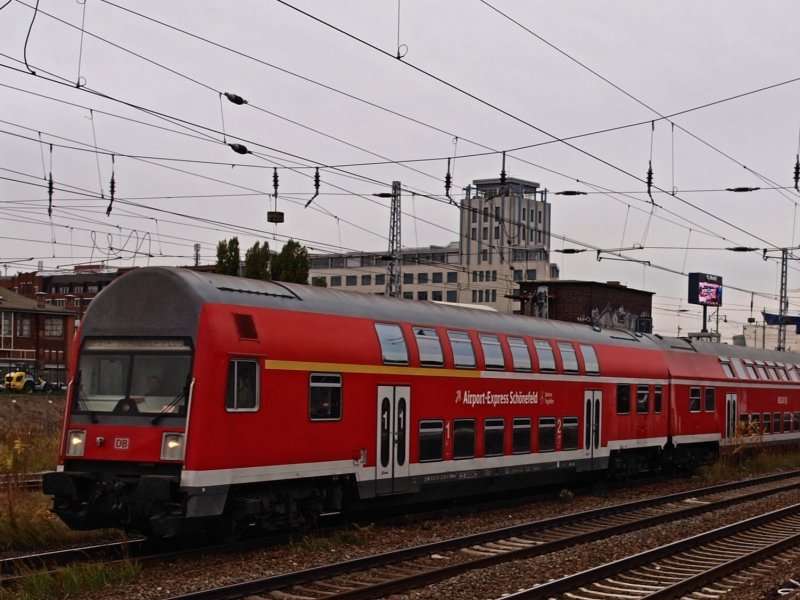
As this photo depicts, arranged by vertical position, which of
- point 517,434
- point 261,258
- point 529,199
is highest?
point 529,199

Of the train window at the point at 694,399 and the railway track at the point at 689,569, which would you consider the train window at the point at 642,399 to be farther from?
the railway track at the point at 689,569

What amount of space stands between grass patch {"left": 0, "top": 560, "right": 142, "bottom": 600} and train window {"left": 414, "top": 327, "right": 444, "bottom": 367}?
6.88 m

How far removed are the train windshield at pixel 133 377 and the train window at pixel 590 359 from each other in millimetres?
11644

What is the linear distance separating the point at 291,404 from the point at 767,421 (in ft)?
79.7

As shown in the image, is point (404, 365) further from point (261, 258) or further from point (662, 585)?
point (261, 258)

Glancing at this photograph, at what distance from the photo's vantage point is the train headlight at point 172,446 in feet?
45.6

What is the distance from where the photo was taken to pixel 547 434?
2216 centimetres

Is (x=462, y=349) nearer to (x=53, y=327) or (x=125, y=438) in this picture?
(x=125, y=438)

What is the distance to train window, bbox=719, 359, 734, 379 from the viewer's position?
31.8 m

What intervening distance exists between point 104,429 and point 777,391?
2780 cm

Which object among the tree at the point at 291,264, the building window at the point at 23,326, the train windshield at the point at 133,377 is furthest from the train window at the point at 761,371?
the building window at the point at 23,326

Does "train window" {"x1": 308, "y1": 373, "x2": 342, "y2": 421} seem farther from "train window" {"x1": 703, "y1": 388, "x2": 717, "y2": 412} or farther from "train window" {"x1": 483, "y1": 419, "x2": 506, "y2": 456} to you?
"train window" {"x1": 703, "y1": 388, "x2": 717, "y2": 412}

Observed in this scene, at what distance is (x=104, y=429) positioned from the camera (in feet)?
47.9

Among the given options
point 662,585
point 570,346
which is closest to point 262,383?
point 662,585
